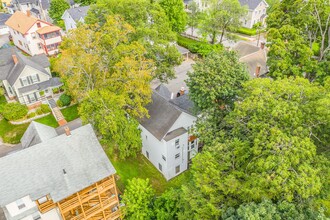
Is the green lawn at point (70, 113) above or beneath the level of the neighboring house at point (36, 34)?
beneath

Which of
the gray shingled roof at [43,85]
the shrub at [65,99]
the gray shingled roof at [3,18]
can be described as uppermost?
the gray shingled roof at [3,18]

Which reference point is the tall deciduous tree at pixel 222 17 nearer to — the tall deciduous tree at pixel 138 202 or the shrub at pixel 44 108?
the shrub at pixel 44 108

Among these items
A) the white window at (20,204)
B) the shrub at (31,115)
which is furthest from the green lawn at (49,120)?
the white window at (20,204)

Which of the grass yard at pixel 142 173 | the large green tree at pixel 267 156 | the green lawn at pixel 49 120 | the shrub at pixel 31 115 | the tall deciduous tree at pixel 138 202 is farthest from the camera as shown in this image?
the shrub at pixel 31 115

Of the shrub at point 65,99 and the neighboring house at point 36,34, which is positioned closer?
the shrub at point 65,99

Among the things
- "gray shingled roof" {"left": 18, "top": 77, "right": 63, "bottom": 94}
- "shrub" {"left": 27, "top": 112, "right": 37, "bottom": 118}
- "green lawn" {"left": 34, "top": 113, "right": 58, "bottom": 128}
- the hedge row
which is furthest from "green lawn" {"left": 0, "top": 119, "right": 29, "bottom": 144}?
the hedge row
